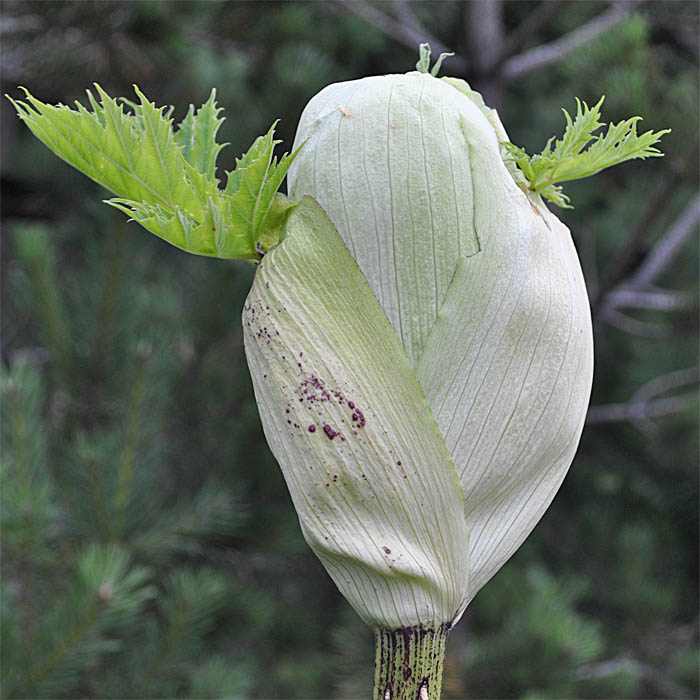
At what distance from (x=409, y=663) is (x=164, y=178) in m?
0.16

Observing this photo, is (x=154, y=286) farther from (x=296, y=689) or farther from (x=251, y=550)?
(x=296, y=689)

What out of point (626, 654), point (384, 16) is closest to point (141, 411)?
point (384, 16)

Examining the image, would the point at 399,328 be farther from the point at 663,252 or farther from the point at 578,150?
the point at 663,252

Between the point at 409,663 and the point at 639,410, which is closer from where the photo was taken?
the point at 409,663

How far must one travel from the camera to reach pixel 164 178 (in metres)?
0.24

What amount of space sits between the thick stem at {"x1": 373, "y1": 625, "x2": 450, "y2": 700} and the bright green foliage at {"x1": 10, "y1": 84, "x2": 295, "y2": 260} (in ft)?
0.40

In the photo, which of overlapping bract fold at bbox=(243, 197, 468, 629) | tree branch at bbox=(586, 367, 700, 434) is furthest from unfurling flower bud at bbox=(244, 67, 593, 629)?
tree branch at bbox=(586, 367, 700, 434)

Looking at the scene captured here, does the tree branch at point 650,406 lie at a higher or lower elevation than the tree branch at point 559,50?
lower

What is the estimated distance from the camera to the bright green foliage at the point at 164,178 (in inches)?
8.8

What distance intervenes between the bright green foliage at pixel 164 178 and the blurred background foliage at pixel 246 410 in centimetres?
52

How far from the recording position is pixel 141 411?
881 millimetres

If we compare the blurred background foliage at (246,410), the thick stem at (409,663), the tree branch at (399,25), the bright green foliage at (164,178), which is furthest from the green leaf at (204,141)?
the tree branch at (399,25)

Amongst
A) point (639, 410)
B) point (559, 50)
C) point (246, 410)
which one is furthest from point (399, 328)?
point (639, 410)

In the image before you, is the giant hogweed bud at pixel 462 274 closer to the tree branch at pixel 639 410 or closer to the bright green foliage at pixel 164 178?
the bright green foliage at pixel 164 178
